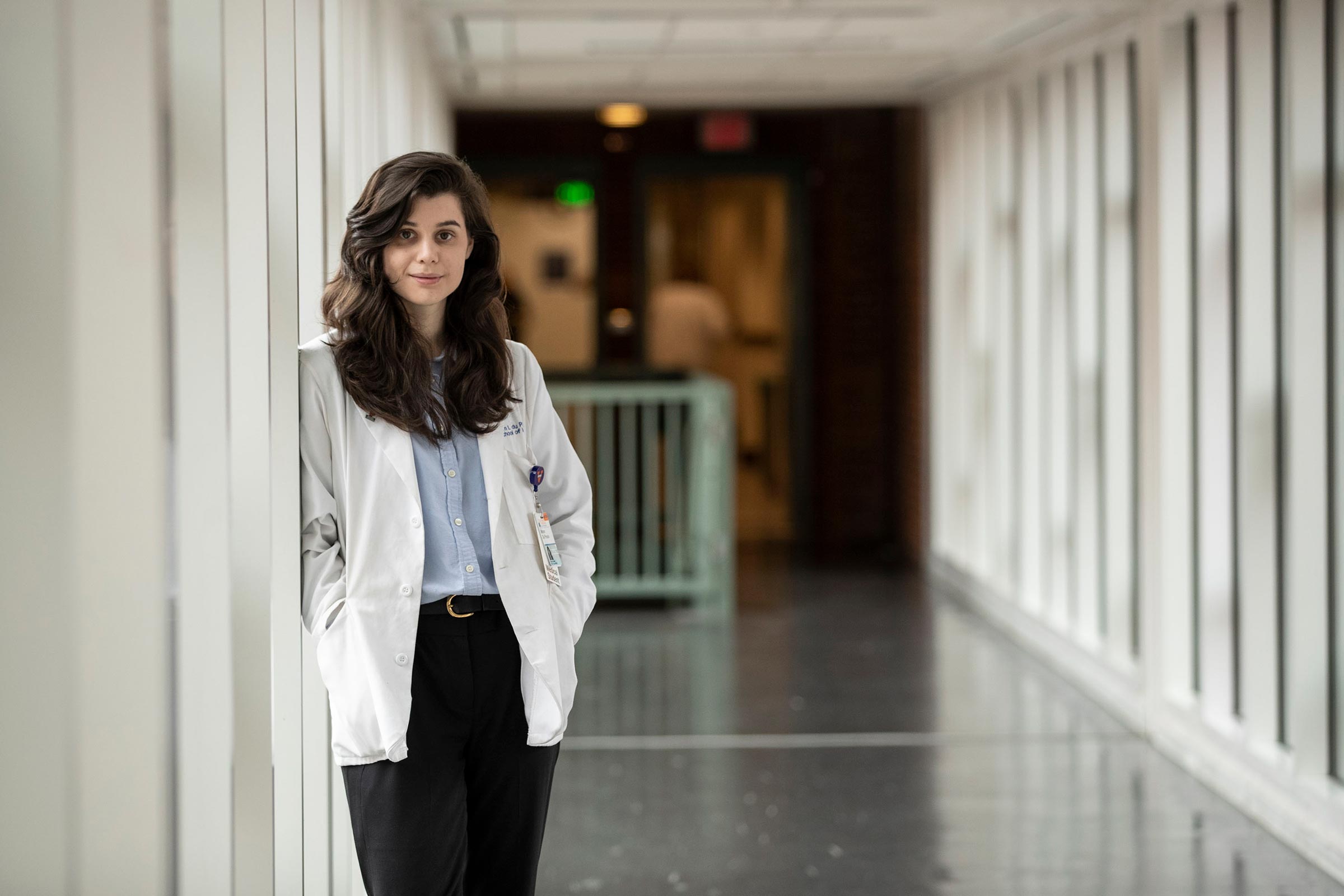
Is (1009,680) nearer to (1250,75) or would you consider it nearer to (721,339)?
(1250,75)

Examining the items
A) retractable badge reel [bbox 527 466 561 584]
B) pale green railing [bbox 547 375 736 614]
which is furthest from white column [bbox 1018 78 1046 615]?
retractable badge reel [bbox 527 466 561 584]

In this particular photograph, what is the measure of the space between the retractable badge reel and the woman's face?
0.31 metres

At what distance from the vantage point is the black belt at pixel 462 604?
1.88 metres

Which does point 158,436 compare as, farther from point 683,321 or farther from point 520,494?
point 683,321

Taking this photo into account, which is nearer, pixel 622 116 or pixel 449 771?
pixel 449 771

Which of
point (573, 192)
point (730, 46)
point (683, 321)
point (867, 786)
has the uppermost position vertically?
point (730, 46)

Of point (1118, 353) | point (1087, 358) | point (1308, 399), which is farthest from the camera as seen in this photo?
point (1087, 358)

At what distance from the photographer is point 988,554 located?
23.0 feet

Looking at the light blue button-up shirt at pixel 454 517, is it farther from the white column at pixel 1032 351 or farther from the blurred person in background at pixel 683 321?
the blurred person in background at pixel 683 321

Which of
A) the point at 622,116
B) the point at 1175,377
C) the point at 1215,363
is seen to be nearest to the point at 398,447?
the point at 1215,363

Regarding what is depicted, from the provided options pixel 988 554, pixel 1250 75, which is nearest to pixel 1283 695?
pixel 1250 75

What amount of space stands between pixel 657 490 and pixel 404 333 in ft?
17.3

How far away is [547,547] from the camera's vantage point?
2.00 metres

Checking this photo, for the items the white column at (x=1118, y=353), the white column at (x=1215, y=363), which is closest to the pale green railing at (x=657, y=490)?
the white column at (x=1118, y=353)
